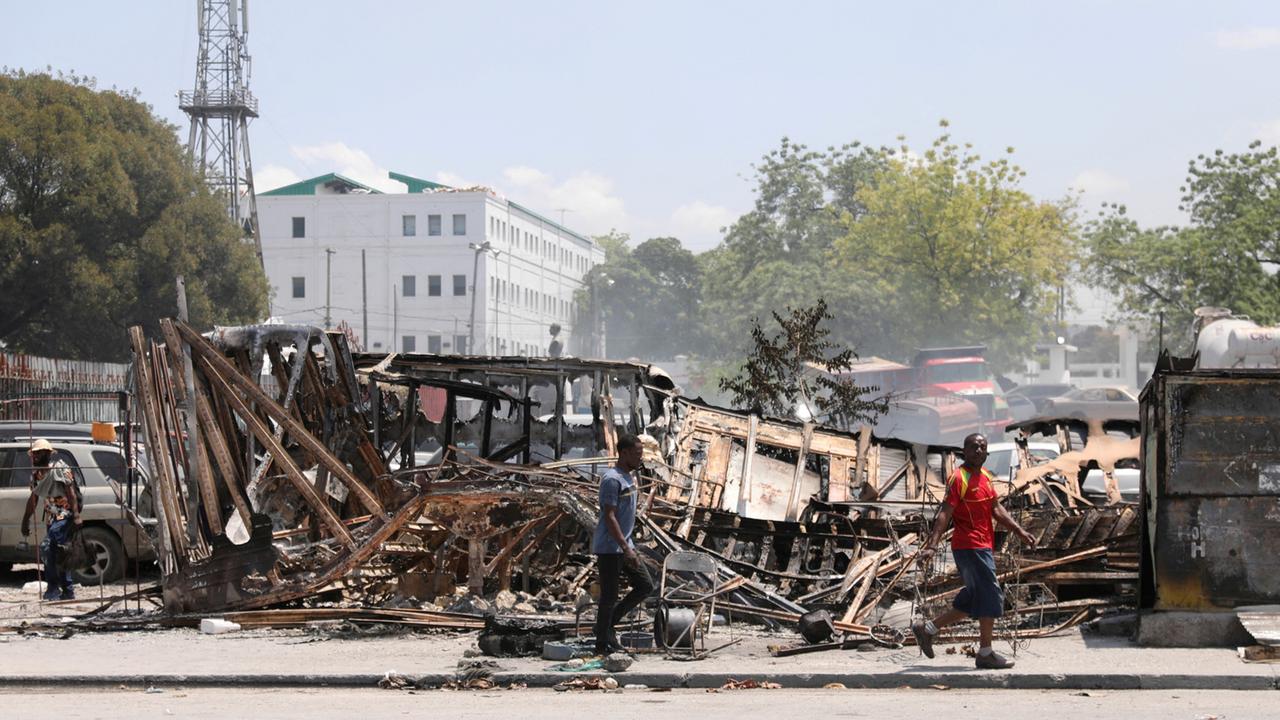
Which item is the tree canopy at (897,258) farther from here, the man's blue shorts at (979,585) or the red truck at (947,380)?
the man's blue shorts at (979,585)

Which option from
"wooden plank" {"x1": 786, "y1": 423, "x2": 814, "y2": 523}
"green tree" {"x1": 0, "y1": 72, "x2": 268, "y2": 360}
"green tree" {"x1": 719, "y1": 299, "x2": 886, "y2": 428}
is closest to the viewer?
"wooden plank" {"x1": 786, "y1": 423, "x2": 814, "y2": 523}

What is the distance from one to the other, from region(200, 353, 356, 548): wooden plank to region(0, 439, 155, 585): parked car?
343cm

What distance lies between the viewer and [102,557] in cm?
1706

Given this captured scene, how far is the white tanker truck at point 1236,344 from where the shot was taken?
2139 centimetres

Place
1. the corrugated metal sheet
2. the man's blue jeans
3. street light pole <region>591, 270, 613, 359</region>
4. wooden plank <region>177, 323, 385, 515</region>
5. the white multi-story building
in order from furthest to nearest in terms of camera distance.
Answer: street light pole <region>591, 270, 613, 359</region> < the white multi-story building < the corrugated metal sheet < the man's blue jeans < wooden plank <region>177, 323, 385, 515</region>

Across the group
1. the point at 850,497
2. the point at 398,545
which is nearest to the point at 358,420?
the point at 398,545

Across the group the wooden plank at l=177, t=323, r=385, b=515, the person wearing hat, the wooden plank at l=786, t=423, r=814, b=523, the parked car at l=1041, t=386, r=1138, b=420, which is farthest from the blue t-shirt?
the parked car at l=1041, t=386, r=1138, b=420

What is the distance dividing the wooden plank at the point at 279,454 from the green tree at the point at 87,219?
28.1 meters

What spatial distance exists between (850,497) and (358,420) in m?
6.13

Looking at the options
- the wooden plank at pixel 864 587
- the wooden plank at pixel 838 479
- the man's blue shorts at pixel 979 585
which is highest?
the wooden plank at pixel 838 479

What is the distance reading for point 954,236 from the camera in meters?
64.9

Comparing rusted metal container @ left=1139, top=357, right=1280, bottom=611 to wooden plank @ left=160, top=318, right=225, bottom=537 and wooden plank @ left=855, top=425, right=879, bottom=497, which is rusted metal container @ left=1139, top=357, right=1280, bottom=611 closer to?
wooden plank @ left=855, top=425, right=879, bottom=497

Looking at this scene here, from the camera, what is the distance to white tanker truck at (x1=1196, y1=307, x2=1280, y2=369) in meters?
21.4

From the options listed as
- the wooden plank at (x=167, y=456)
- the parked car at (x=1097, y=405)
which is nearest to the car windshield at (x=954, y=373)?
the parked car at (x=1097, y=405)
